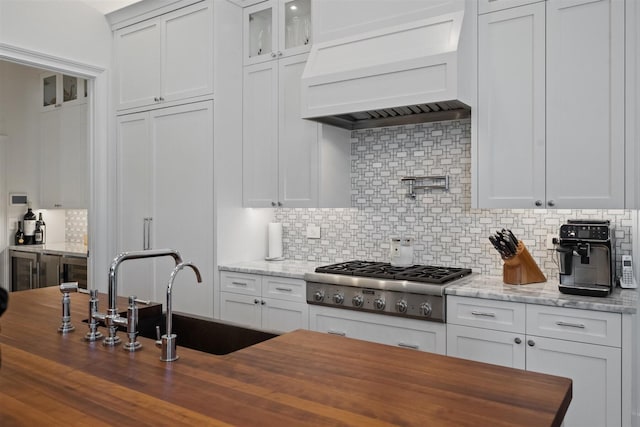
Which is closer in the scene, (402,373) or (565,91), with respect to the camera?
(402,373)

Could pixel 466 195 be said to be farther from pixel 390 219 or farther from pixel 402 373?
pixel 402 373

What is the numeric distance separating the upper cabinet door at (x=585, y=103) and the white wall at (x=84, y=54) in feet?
12.2

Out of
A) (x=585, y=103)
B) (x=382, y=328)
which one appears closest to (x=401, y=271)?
(x=382, y=328)

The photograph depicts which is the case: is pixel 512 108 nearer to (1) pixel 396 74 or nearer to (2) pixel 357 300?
(1) pixel 396 74

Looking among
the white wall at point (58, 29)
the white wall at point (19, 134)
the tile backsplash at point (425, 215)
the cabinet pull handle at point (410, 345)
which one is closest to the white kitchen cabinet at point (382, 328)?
the cabinet pull handle at point (410, 345)

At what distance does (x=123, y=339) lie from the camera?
189cm

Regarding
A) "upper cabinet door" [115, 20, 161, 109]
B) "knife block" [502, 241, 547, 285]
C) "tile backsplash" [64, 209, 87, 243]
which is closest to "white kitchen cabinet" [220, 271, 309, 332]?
"knife block" [502, 241, 547, 285]

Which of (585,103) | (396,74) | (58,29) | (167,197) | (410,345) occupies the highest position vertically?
(58,29)

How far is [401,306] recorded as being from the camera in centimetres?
288

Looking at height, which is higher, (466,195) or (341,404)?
(466,195)

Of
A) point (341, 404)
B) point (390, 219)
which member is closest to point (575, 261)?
point (390, 219)

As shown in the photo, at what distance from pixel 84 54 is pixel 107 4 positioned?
0.53 metres

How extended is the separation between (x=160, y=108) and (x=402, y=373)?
3.44 metres

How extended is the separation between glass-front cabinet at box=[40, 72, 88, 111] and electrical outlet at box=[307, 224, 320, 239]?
3.26m
